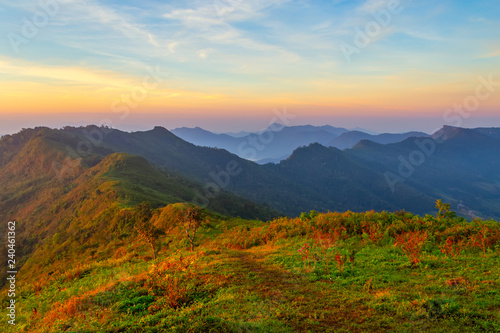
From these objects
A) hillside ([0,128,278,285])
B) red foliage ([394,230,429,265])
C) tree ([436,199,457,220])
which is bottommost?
hillside ([0,128,278,285])

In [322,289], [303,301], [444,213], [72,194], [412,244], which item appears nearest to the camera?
[303,301]

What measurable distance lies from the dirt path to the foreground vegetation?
3 centimetres

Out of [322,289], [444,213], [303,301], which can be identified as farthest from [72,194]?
[444,213]

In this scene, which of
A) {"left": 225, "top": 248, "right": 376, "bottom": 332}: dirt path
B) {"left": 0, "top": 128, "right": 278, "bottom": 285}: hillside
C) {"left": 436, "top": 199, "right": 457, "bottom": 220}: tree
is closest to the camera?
{"left": 225, "top": 248, "right": 376, "bottom": 332}: dirt path

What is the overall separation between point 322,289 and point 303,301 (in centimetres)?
117

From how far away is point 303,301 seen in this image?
8.30 m

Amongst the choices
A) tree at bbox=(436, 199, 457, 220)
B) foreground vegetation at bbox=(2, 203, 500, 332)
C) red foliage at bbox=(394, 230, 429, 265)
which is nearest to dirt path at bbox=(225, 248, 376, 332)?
foreground vegetation at bbox=(2, 203, 500, 332)

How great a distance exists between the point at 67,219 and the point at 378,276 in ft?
245

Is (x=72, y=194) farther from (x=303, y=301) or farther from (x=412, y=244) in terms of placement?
(x=412, y=244)

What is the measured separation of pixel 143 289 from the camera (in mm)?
10617

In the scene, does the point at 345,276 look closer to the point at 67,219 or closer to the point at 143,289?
the point at 143,289

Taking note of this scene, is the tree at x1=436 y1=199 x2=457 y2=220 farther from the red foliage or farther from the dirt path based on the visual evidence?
the dirt path

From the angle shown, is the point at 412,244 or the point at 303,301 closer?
the point at 303,301

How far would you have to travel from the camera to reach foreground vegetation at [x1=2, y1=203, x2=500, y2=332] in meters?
7.01
